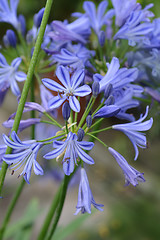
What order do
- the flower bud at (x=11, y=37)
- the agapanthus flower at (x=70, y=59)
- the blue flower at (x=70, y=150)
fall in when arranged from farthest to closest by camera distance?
the flower bud at (x=11, y=37)
the agapanthus flower at (x=70, y=59)
the blue flower at (x=70, y=150)

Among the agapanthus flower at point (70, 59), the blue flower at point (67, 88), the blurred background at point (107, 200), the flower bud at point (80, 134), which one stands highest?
the agapanthus flower at point (70, 59)

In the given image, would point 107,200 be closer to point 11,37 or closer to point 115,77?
point 11,37

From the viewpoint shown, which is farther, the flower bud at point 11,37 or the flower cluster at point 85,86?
the flower bud at point 11,37

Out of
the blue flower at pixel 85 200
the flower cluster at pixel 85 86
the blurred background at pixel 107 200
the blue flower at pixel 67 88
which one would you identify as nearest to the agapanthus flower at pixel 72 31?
the flower cluster at pixel 85 86

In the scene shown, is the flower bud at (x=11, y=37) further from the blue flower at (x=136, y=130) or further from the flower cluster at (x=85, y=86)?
the blue flower at (x=136, y=130)

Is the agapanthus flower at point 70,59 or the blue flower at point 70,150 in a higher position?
the agapanthus flower at point 70,59

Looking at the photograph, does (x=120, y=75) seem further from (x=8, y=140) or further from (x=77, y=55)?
(x=8, y=140)

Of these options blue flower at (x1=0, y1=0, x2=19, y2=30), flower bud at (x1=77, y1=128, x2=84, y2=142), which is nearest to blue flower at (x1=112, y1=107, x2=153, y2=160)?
flower bud at (x1=77, y1=128, x2=84, y2=142)

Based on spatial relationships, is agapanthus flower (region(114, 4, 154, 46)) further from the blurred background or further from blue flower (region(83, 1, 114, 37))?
the blurred background
